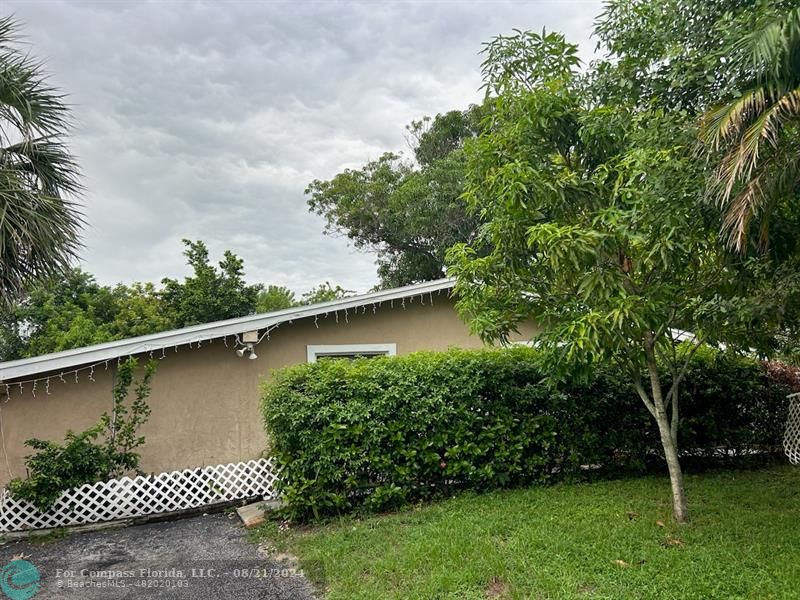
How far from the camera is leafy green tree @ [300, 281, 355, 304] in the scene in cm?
2678

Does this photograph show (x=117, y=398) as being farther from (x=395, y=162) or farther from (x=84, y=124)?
(x=395, y=162)

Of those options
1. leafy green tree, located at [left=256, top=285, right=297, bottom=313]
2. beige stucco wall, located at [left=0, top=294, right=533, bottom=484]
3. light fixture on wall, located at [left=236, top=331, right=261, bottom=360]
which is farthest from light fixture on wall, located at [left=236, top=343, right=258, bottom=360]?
leafy green tree, located at [left=256, top=285, right=297, bottom=313]

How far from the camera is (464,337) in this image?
929cm

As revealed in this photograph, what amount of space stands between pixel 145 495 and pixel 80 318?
15.5 m

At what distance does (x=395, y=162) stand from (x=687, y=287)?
18836mm

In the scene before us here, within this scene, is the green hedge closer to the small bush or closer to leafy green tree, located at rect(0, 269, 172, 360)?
the small bush

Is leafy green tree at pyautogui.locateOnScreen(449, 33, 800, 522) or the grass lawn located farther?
leafy green tree at pyautogui.locateOnScreen(449, 33, 800, 522)

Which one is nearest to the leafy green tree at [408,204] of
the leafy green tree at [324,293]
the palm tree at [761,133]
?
the leafy green tree at [324,293]

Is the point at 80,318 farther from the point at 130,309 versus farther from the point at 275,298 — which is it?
the point at 275,298

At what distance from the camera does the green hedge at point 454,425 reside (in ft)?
19.1

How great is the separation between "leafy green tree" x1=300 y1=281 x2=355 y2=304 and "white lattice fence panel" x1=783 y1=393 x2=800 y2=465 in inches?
822

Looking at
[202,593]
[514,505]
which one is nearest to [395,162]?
[514,505]

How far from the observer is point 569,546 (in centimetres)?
432

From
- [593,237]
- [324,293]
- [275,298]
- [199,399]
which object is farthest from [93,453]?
[275,298]
